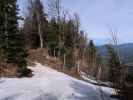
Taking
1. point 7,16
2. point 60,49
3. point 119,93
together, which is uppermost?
point 7,16

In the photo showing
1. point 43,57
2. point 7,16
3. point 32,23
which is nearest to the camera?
point 7,16

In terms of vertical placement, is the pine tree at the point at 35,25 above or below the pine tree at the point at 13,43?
above

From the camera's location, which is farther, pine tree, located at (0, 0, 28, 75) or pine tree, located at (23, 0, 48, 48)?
pine tree, located at (23, 0, 48, 48)

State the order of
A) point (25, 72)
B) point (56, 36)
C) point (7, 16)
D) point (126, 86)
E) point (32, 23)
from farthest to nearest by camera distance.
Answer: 1. point (32, 23)
2. point (56, 36)
3. point (7, 16)
4. point (25, 72)
5. point (126, 86)

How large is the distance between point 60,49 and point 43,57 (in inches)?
265

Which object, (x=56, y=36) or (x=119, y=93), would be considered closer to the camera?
(x=119, y=93)

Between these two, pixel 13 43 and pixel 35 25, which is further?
pixel 35 25

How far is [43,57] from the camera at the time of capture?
122 feet

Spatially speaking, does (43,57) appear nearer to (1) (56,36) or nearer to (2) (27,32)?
(1) (56,36)

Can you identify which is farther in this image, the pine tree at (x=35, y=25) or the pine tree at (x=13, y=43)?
the pine tree at (x=35, y=25)

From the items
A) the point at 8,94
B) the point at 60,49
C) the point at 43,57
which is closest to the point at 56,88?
the point at 8,94

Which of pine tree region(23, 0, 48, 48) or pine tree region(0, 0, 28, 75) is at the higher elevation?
pine tree region(23, 0, 48, 48)

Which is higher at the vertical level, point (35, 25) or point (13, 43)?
point (35, 25)

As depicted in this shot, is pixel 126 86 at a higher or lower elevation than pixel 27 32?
lower
